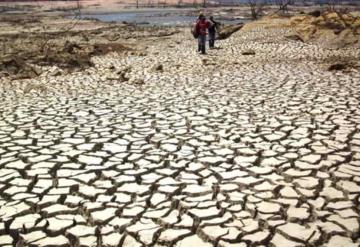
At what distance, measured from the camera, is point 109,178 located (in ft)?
17.4

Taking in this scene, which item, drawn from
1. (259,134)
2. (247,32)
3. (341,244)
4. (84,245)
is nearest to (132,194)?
(84,245)

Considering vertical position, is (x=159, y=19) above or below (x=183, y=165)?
below

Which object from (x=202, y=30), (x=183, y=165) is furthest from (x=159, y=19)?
(x=183, y=165)

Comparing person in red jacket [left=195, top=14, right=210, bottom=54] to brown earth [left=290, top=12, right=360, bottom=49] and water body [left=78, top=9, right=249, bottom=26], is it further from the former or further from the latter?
water body [left=78, top=9, right=249, bottom=26]

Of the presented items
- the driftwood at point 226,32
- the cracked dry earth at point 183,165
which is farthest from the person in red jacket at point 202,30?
the driftwood at point 226,32

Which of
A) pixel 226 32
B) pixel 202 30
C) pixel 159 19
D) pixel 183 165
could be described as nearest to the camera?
pixel 183 165

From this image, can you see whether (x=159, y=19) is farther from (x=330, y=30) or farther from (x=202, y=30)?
(x=202, y=30)

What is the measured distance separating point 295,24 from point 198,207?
20.8 m

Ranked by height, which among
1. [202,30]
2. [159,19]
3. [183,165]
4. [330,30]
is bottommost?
[159,19]

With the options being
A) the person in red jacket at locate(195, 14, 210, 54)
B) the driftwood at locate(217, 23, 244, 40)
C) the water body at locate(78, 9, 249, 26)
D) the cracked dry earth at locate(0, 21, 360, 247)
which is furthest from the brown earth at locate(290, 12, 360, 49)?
the water body at locate(78, 9, 249, 26)

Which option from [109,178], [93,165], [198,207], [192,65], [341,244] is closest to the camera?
[341,244]

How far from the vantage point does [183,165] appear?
5691 millimetres

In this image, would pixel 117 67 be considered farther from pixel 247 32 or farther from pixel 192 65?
pixel 247 32

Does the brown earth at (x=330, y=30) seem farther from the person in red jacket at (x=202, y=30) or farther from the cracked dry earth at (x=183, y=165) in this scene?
the cracked dry earth at (x=183, y=165)
